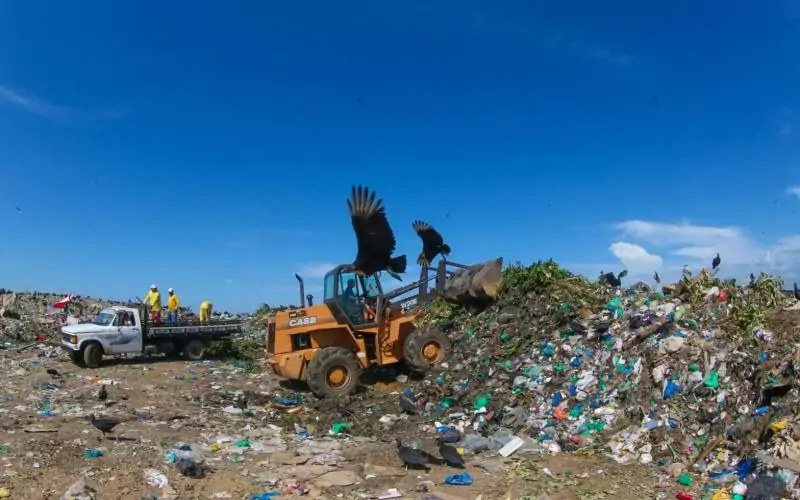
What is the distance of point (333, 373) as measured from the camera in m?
9.61

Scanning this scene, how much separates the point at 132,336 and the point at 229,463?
27.2ft

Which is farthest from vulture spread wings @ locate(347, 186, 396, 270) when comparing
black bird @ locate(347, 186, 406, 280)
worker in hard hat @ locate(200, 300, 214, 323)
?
worker in hard hat @ locate(200, 300, 214, 323)

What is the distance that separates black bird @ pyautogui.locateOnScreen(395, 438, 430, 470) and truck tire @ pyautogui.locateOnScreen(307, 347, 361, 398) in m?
3.21

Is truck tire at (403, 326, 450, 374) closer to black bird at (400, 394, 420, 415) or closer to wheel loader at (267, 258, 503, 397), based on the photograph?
wheel loader at (267, 258, 503, 397)

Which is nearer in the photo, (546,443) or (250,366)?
(546,443)

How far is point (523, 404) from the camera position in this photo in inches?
324

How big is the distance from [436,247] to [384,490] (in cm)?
762

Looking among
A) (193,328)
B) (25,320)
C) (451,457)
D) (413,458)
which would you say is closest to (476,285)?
(451,457)

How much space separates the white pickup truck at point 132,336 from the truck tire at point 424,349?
6.69 meters

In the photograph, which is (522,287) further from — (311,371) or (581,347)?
(311,371)

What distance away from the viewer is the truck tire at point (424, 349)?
400 inches

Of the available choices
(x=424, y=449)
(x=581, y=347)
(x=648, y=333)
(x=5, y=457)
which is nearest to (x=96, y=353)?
(x=5, y=457)

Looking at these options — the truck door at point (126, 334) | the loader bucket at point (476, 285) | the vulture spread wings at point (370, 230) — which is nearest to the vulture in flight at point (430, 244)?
the loader bucket at point (476, 285)

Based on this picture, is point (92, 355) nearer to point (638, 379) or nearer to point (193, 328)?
point (193, 328)
